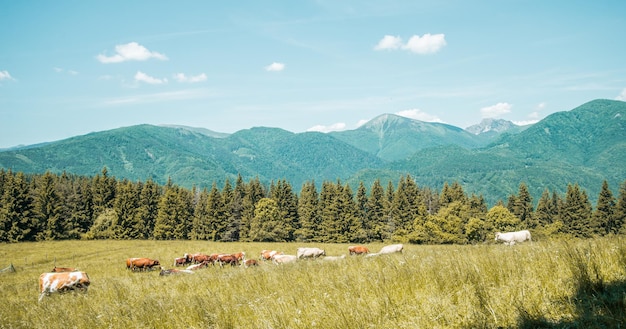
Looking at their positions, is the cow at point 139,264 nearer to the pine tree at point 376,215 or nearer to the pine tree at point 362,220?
the pine tree at point 362,220

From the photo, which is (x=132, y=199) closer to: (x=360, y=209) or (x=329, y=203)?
(x=329, y=203)

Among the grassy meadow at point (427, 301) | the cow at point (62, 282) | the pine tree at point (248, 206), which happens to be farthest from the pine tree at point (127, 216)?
the grassy meadow at point (427, 301)

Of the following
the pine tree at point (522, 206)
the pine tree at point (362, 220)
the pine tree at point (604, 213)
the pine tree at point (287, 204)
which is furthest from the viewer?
the pine tree at point (287, 204)

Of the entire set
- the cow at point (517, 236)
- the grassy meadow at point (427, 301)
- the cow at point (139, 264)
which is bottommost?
the cow at point (139, 264)

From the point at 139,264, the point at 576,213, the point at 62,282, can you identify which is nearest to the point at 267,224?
the point at 139,264

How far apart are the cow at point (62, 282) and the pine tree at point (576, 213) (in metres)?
78.0

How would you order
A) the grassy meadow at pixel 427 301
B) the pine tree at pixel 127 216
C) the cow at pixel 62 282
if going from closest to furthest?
the grassy meadow at pixel 427 301 → the cow at pixel 62 282 → the pine tree at pixel 127 216

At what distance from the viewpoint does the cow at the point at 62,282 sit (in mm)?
14095

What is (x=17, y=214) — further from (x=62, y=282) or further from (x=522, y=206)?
(x=522, y=206)

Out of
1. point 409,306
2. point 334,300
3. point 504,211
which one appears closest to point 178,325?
point 334,300

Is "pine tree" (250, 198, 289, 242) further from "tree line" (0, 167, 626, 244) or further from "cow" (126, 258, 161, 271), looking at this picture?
"cow" (126, 258, 161, 271)

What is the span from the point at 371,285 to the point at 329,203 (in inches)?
2712

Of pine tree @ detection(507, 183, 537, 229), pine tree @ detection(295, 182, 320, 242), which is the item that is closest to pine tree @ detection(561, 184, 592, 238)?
pine tree @ detection(507, 183, 537, 229)

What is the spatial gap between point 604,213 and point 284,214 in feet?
203
